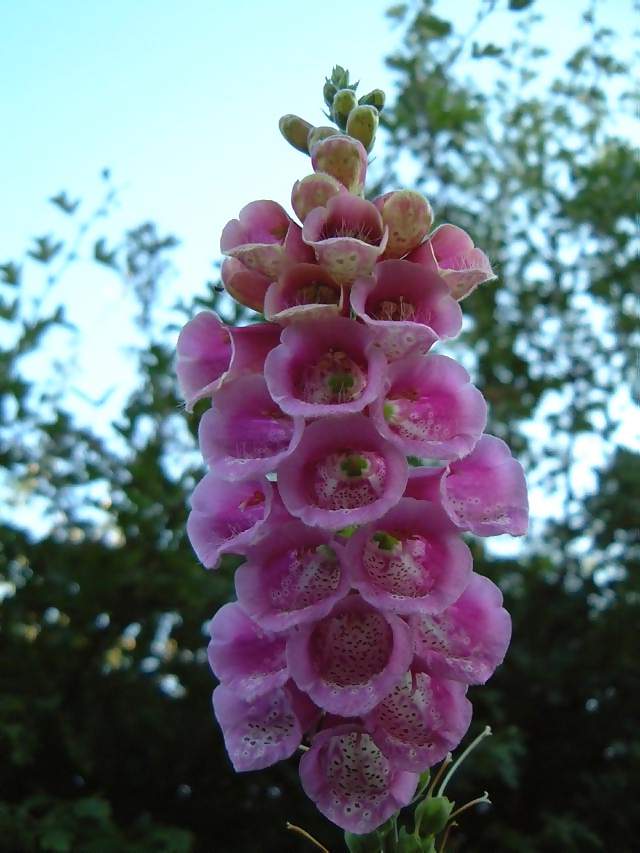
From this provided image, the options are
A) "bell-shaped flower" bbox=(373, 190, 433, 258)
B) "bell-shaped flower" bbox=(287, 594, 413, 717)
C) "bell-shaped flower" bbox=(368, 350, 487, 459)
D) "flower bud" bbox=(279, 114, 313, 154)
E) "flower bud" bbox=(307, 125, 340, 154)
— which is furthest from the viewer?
"flower bud" bbox=(279, 114, 313, 154)

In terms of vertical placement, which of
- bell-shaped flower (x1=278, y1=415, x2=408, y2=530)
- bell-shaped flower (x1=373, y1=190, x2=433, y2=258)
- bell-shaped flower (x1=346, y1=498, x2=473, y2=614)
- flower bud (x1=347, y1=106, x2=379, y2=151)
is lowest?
bell-shaped flower (x1=346, y1=498, x2=473, y2=614)

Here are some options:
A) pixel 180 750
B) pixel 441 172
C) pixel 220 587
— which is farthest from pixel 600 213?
pixel 180 750

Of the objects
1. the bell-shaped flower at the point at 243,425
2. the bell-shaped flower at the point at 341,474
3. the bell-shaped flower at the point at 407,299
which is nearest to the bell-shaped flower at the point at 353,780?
the bell-shaped flower at the point at 341,474

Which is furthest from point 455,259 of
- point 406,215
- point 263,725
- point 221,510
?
point 263,725

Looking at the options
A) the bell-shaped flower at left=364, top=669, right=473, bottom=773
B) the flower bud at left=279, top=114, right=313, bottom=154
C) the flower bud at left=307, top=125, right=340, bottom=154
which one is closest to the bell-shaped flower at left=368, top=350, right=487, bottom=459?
the bell-shaped flower at left=364, top=669, right=473, bottom=773

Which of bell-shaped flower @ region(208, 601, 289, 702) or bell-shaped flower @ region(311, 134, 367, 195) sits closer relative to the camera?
bell-shaped flower @ region(208, 601, 289, 702)

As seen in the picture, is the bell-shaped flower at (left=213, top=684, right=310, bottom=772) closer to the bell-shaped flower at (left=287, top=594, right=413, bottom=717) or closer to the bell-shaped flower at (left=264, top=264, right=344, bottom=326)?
the bell-shaped flower at (left=287, top=594, right=413, bottom=717)

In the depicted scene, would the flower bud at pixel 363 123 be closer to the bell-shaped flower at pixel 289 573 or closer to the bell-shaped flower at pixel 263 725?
the bell-shaped flower at pixel 289 573
